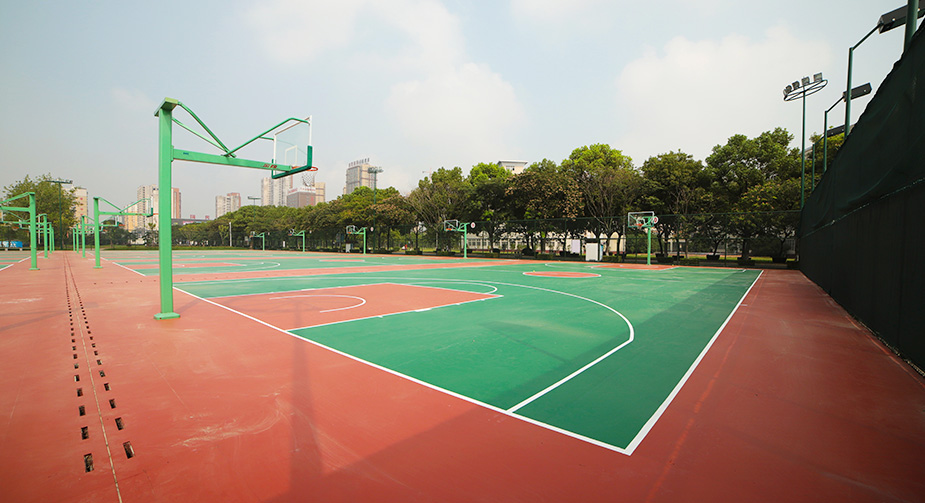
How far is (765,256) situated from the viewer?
83.0 ft

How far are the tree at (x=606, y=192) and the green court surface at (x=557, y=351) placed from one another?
23089mm

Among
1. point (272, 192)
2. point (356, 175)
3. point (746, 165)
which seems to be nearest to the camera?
point (746, 165)

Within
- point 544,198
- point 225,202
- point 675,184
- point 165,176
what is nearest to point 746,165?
point 675,184

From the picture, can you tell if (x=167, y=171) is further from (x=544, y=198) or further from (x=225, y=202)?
(x=225, y=202)

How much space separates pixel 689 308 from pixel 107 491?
993 cm

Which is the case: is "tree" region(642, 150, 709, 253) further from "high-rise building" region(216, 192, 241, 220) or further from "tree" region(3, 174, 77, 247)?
"high-rise building" region(216, 192, 241, 220)

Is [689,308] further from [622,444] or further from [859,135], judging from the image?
[622,444]

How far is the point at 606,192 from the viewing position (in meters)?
34.4

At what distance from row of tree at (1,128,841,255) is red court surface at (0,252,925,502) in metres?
26.1

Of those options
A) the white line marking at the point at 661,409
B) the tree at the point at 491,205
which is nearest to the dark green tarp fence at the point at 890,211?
the white line marking at the point at 661,409

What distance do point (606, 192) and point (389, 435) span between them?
3438 cm

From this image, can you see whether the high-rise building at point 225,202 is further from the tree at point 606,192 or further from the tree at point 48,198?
the tree at point 606,192

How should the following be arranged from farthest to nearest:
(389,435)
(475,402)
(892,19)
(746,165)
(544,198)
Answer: (544,198) < (746,165) < (892,19) < (475,402) < (389,435)

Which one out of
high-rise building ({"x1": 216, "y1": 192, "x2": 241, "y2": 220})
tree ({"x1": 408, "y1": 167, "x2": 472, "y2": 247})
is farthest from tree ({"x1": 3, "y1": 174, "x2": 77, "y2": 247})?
high-rise building ({"x1": 216, "y1": 192, "x2": 241, "y2": 220})
